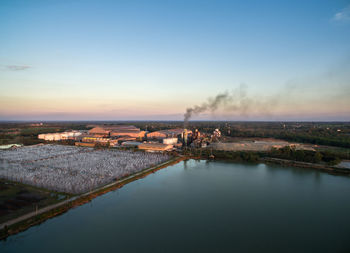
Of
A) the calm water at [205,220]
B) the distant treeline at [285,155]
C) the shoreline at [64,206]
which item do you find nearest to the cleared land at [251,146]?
the distant treeline at [285,155]

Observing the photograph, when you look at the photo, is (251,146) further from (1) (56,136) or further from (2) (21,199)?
(1) (56,136)

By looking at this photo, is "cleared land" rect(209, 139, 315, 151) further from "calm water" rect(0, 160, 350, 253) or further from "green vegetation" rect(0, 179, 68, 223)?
"green vegetation" rect(0, 179, 68, 223)

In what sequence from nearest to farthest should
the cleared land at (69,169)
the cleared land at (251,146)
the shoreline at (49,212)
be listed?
the shoreline at (49,212)
the cleared land at (69,169)
the cleared land at (251,146)

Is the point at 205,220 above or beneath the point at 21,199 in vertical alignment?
beneath

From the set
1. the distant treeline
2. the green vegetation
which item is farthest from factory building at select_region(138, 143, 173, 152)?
the green vegetation

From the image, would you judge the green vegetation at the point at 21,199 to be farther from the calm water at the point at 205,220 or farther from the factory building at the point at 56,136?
the factory building at the point at 56,136

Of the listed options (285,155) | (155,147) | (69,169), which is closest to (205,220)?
(69,169)
